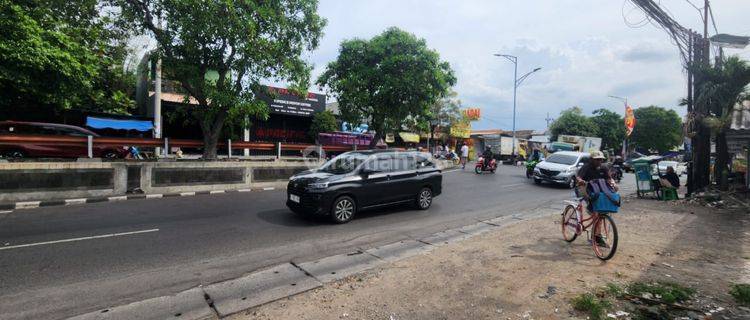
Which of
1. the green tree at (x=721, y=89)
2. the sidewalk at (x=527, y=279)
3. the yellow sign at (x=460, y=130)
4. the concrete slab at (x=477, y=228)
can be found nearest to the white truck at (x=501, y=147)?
the yellow sign at (x=460, y=130)

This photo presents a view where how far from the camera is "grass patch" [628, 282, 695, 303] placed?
4066mm

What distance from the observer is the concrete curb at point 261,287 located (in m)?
3.84

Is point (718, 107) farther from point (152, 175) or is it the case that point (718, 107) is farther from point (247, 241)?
point (152, 175)

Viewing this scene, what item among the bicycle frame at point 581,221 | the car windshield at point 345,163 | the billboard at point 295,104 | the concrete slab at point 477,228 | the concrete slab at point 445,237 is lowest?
the concrete slab at point 445,237

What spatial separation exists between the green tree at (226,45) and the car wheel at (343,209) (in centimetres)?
625

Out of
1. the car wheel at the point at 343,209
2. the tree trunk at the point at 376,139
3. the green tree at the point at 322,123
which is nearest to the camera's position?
the car wheel at the point at 343,209

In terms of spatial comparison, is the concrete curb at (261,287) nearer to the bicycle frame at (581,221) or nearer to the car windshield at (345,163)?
the bicycle frame at (581,221)

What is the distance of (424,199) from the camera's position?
32.6ft

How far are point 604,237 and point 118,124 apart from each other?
78.6ft

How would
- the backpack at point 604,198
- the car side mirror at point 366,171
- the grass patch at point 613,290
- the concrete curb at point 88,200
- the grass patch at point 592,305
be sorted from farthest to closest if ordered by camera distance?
the concrete curb at point 88,200, the car side mirror at point 366,171, the backpack at point 604,198, the grass patch at point 613,290, the grass patch at point 592,305

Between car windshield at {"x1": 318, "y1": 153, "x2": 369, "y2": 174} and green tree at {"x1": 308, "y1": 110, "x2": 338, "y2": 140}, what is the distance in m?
18.8

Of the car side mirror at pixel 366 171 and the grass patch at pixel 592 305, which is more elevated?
the car side mirror at pixel 366 171

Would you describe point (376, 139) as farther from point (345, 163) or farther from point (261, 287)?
point (261, 287)

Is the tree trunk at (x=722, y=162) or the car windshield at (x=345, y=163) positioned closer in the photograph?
the car windshield at (x=345, y=163)
